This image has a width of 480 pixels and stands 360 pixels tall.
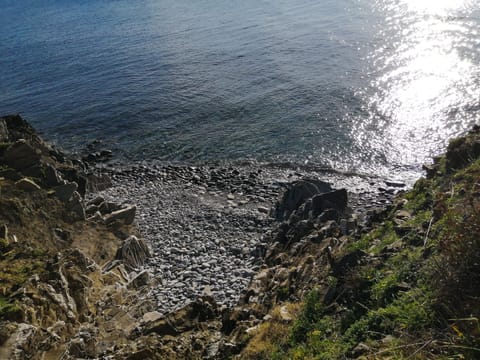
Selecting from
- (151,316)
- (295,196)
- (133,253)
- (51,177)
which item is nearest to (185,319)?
(151,316)

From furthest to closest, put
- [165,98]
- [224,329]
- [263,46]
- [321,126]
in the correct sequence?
[263,46], [165,98], [321,126], [224,329]

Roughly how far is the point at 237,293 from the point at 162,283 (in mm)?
4320

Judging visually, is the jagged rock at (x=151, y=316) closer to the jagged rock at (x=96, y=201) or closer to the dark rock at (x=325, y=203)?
the dark rock at (x=325, y=203)

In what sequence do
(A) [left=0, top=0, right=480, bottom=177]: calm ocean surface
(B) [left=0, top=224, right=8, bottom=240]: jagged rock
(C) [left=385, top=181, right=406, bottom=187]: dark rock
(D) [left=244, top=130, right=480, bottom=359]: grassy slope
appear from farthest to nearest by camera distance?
1. (A) [left=0, top=0, right=480, bottom=177]: calm ocean surface
2. (C) [left=385, top=181, right=406, bottom=187]: dark rock
3. (B) [left=0, top=224, right=8, bottom=240]: jagged rock
4. (D) [left=244, top=130, right=480, bottom=359]: grassy slope

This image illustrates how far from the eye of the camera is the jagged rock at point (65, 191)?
26.5m

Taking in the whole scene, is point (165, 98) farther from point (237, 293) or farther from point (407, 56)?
point (237, 293)

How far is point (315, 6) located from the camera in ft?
251

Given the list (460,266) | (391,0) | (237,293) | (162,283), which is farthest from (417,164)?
(391,0)

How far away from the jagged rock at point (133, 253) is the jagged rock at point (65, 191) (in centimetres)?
557

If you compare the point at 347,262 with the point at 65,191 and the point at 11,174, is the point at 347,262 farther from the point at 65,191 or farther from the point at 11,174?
the point at 11,174

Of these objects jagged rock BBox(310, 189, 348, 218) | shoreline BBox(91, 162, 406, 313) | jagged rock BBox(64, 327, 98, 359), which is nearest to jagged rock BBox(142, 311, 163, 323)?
shoreline BBox(91, 162, 406, 313)

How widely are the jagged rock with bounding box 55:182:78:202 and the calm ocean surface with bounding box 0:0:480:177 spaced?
11492mm

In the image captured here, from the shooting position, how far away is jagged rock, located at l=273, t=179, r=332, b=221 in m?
27.6

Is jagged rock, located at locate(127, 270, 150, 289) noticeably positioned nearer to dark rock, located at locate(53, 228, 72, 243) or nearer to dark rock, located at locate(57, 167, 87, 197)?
dark rock, located at locate(53, 228, 72, 243)
